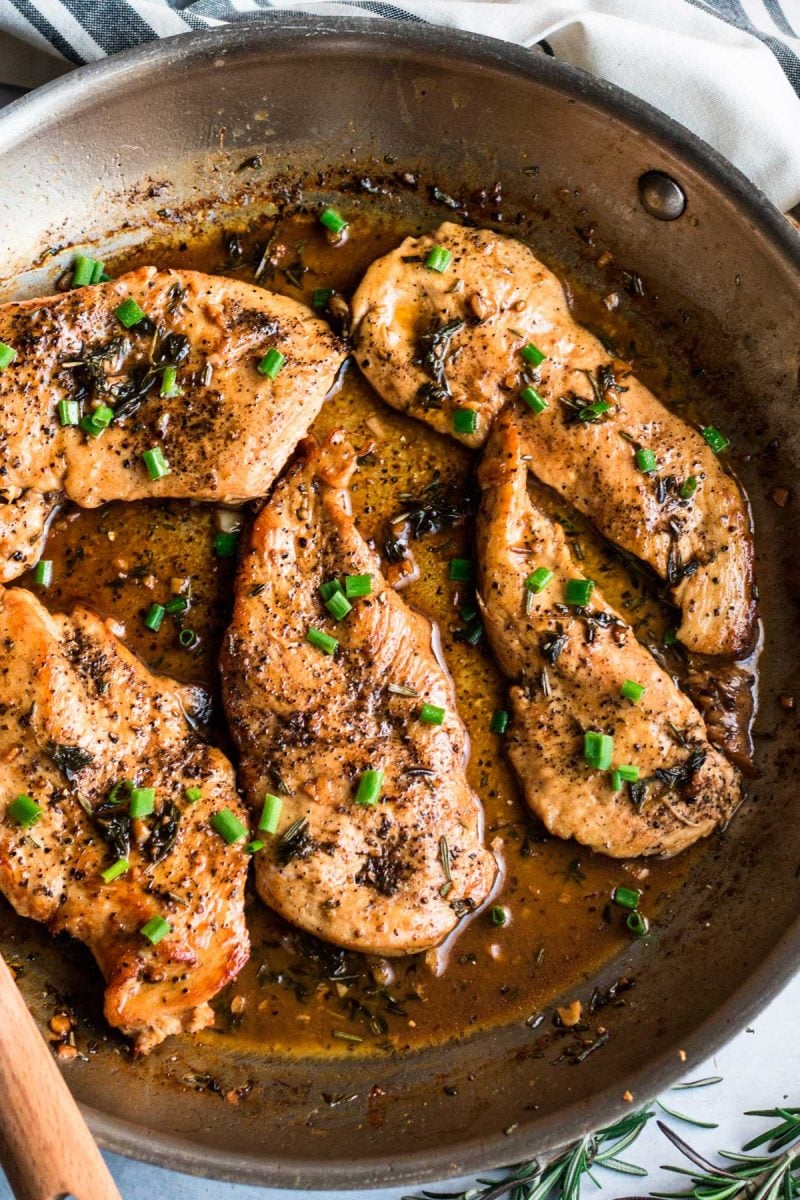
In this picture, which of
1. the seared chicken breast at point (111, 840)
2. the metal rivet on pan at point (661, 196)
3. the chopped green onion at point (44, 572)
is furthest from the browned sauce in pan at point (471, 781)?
the metal rivet on pan at point (661, 196)

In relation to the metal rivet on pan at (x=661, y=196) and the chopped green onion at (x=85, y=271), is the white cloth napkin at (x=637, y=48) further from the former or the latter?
the chopped green onion at (x=85, y=271)

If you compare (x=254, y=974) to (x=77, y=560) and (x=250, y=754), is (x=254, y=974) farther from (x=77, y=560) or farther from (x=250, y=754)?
(x=77, y=560)

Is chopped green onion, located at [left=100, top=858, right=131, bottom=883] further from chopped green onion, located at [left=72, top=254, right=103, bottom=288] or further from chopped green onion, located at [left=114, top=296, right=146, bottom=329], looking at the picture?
chopped green onion, located at [left=72, top=254, right=103, bottom=288]

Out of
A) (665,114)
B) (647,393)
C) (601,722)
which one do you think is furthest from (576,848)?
(665,114)

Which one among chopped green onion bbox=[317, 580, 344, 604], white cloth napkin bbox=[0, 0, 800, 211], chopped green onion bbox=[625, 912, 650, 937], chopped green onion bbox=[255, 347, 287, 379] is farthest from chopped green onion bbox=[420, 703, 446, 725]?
white cloth napkin bbox=[0, 0, 800, 211]

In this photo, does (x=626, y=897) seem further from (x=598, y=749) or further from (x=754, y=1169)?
(x=754, y=1169)

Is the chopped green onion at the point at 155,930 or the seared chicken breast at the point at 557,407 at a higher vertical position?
the seared chicken breast at the point at 557,407
